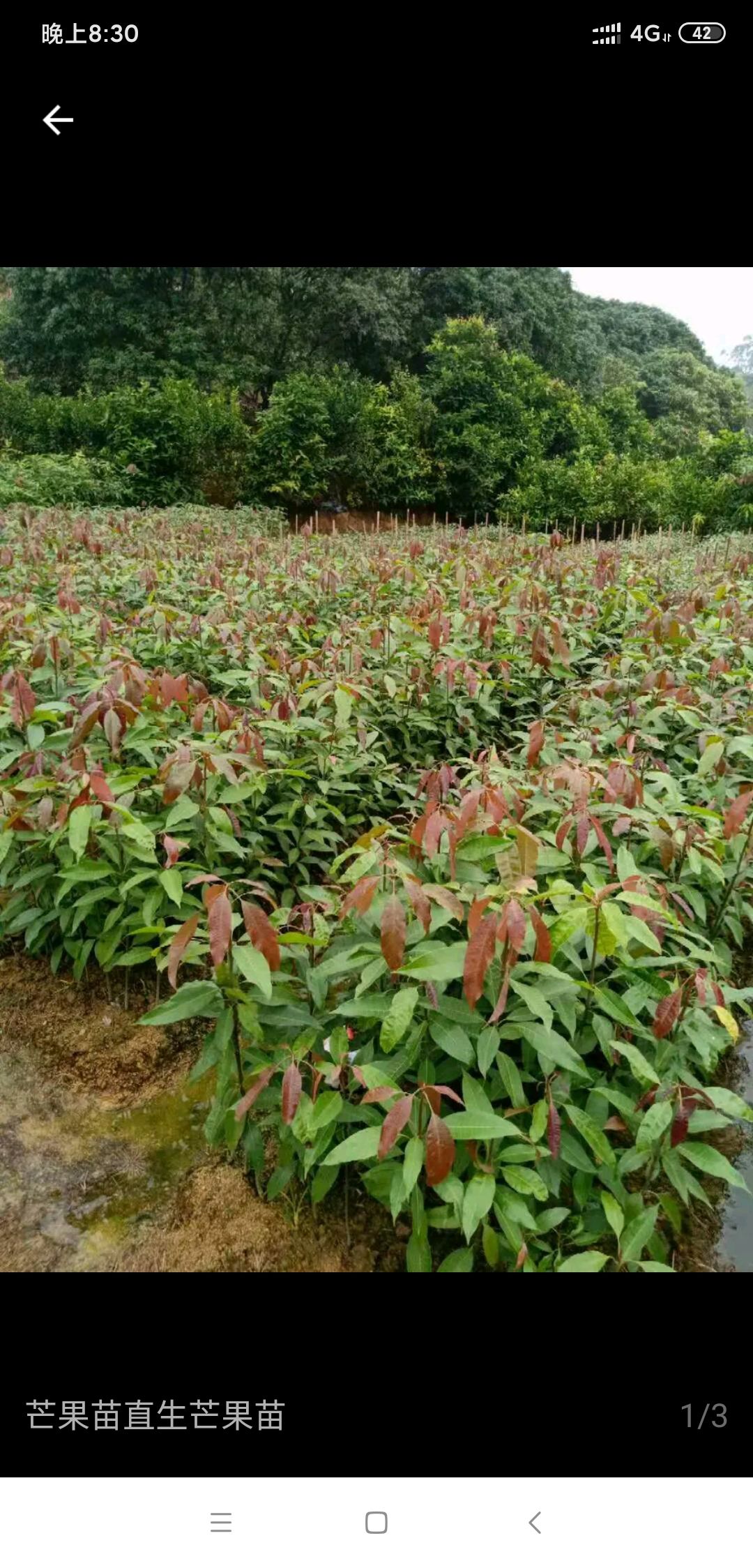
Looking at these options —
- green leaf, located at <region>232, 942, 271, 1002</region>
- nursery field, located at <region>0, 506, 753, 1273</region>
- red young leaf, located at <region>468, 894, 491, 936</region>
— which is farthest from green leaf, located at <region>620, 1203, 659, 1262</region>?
green leaf, located at <region>232, 942, 271, 1002</region>

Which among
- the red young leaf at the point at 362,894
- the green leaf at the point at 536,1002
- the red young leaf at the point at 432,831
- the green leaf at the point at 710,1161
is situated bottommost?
the green leaf at the point at 710,1161

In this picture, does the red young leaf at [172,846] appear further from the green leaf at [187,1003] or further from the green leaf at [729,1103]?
the green leaf at [729,1103]

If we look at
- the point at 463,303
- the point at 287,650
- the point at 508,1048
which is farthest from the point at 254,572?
the point at 463,303

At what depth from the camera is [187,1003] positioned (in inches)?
56.9

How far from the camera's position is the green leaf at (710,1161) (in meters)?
1.28

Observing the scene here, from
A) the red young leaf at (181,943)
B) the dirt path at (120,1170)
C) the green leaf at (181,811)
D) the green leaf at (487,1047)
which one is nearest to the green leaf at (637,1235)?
the green leaf at (487,1047)

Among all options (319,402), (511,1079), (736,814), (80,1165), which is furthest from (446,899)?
(319,402)

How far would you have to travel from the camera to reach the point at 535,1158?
4.48 ft

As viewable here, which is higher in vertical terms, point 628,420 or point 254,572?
point 628,420

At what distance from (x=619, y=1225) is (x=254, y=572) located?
358cm

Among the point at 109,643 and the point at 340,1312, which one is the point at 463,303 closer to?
the point at 109,643

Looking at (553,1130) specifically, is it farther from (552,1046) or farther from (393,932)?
(393,932)

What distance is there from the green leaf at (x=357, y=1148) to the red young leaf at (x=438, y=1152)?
10cm
